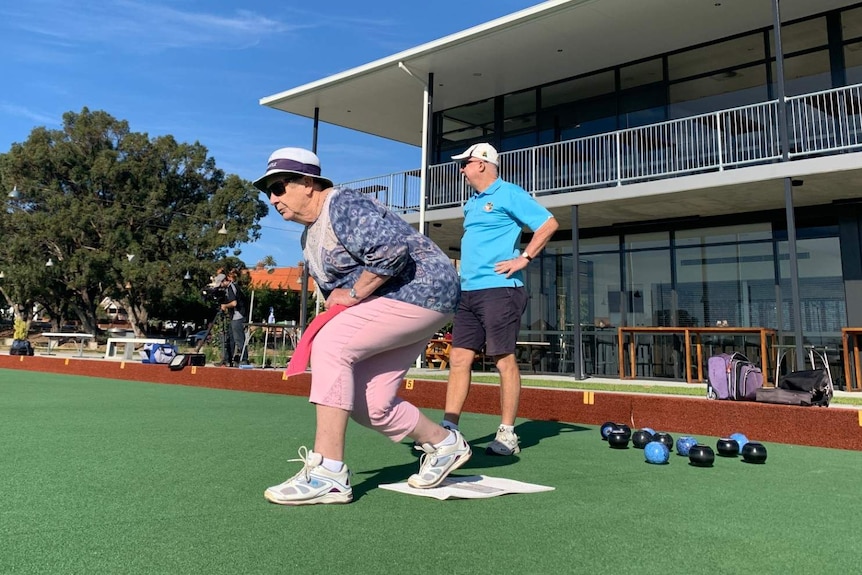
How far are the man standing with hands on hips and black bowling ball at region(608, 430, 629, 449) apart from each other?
25.6 inches

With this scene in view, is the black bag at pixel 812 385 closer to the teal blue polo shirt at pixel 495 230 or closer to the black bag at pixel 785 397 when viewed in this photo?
the black bag at pixel 785 397

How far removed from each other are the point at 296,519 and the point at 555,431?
2962 millimetres

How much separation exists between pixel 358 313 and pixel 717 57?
37.2 feet

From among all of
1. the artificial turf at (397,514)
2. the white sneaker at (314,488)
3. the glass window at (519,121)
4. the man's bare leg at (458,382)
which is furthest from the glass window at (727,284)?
the white sneaker at (314,488)

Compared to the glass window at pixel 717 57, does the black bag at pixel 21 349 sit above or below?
below

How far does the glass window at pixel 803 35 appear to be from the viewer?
10.2m

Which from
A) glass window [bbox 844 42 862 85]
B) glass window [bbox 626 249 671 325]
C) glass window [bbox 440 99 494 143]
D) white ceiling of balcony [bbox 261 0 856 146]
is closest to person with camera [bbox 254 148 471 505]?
white ceiling of balcony [bbox 261 0 856 146]

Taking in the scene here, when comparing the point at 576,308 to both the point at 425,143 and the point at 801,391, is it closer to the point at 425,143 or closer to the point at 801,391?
the point at 425,143

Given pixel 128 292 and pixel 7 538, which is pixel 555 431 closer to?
pixel 7 538

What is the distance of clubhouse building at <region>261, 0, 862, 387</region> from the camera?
9680 millimetres

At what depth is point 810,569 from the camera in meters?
1.55

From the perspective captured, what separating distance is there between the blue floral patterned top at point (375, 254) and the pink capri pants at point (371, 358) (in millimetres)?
71

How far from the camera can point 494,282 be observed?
11.7 ft

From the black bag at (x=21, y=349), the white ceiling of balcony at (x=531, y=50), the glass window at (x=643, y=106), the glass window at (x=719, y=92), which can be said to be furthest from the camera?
the black bag at (x=21, y=349)
